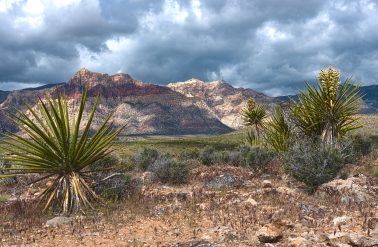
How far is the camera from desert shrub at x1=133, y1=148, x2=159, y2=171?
17984mm

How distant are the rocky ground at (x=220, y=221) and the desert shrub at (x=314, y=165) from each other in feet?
1.07

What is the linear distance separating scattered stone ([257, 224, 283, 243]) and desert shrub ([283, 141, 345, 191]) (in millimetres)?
4597

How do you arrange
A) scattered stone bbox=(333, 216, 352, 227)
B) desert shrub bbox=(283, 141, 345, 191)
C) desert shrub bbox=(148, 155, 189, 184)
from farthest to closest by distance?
desert shrub bbox=(148, 155, 189, 184), desert shrub bbox=(283, 141, 345, 191), scattered stone bbox=(333, 216, 352, 227)

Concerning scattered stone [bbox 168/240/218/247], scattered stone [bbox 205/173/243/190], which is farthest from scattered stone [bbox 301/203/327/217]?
scattered stone [bbox 205/173/243/190]

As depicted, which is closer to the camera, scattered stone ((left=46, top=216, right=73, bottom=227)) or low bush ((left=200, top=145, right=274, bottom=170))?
scattered stone ((left=46, top=216, right=73, bottom=227))

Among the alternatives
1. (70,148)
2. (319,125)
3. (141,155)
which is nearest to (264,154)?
(319,125)

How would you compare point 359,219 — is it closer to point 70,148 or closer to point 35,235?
point 35,235

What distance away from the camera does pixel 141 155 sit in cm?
1925

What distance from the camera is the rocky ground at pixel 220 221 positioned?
599 centimetres

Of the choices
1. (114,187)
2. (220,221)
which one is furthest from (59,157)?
(220,221)

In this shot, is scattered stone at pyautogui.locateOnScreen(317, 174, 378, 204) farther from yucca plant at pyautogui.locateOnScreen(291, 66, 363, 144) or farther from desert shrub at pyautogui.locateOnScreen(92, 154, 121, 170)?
desert shrub at pyautogui.locateOnScreen(92, 154, 121, 170)

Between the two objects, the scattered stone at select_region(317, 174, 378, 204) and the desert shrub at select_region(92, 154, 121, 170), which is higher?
the desert shrub at select_region(92, 154, 121, 170)

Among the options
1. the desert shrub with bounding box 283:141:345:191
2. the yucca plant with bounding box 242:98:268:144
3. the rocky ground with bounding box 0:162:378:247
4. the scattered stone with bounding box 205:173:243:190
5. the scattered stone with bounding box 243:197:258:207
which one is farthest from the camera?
the yucca plant with bounding box 242:98:268:144

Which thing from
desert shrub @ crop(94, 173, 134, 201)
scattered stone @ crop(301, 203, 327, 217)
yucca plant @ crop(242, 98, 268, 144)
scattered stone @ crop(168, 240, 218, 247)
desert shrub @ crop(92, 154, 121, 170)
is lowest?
scattered stone @ crop(168, 240, 218, 247)
